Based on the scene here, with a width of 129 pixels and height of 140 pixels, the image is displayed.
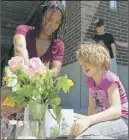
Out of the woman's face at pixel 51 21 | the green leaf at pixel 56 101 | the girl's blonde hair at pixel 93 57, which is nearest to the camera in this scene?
the green leaf at pixel 56 101

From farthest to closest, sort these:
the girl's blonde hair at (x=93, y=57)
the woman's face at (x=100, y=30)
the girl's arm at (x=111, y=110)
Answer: the woman's face at (x=100, y=30) → the girl's blonde hair at (x=93, y=57) → the girl's arm at (x=111, y=110)

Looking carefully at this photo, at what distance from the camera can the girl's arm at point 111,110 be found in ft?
5.34

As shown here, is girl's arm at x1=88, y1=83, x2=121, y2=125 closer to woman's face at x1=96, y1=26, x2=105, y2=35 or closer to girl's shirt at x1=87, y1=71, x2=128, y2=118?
girl's shirt at x1=87, y1=71, x2=128, y2=118

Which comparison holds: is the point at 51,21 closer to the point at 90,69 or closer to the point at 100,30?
the point at 90,69

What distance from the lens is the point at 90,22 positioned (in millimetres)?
6703

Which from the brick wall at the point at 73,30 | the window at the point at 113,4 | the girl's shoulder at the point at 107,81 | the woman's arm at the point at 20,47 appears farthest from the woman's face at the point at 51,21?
the window at the point at 113,4

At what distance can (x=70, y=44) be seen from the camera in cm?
690

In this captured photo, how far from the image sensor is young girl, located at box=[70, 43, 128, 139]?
1.56 meters

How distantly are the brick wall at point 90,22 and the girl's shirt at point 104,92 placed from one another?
15.3 ft

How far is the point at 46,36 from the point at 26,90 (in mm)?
973

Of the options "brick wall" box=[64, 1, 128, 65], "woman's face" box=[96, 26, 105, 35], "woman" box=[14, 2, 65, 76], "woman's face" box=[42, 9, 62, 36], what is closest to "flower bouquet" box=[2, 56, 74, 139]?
"woman" box=[14, 2, 65, 76]

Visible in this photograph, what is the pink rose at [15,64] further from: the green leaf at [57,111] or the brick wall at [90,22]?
the brick wall at [90,22]

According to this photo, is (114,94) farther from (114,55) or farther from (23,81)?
(114,55)

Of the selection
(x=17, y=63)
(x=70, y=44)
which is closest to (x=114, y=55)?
(x=70, y=44)
